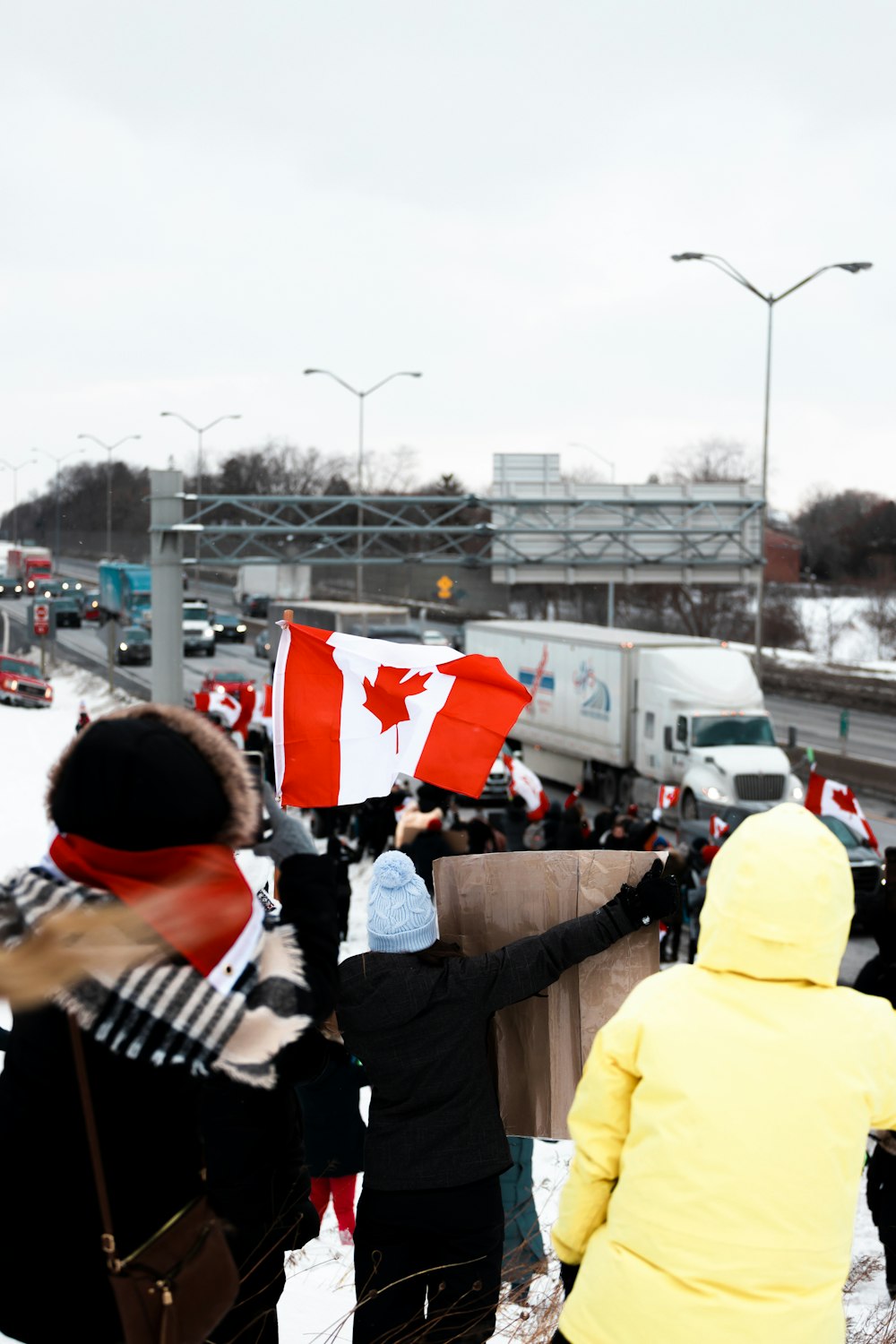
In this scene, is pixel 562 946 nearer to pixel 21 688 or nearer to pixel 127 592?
pixel 21 688

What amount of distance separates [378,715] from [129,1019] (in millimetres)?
4643

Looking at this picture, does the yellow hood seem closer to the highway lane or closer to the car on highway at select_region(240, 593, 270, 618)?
the highway lane

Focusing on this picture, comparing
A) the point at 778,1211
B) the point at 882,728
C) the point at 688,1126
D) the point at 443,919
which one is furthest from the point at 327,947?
the point at 882,728

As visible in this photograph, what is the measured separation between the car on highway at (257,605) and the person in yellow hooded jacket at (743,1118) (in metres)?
78.5

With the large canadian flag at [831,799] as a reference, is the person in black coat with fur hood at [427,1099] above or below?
above

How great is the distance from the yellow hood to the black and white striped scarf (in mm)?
878

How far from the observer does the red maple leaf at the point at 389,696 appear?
6.93m

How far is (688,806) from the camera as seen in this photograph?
75.8 ft

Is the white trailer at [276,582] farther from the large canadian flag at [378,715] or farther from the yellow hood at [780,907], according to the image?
the yellow hood at [780,907]

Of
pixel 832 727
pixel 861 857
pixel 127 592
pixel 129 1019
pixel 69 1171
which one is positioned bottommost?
pixel 832 727

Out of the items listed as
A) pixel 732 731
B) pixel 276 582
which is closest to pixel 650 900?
pixel 732 731

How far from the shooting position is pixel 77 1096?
2449 mm

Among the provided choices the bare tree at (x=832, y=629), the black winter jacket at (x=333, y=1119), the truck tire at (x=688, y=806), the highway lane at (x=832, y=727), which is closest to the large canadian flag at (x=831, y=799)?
the truck tire at (x=688, y=806)

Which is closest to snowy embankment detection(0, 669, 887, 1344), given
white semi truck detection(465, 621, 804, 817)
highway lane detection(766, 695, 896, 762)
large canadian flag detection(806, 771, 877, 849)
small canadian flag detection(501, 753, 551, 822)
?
small canadian flag detection(501, 753, 551, 822)
